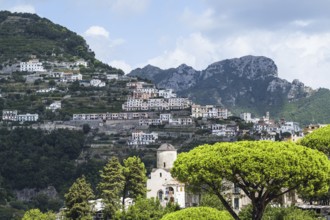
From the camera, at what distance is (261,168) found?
3584 centimetres

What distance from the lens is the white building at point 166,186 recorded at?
62.1 metres

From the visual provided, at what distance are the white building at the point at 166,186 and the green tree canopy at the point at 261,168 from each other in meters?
22.6

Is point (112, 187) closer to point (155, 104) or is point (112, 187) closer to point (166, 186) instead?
point (166, 186)

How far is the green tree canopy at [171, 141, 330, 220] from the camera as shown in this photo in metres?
35.9

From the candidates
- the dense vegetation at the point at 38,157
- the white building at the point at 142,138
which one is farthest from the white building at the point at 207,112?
the dense vegetation at the point at 38,157

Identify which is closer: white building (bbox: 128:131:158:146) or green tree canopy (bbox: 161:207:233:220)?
green tree canopy (bbox: 161:207:233:220)

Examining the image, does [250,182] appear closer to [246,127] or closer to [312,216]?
[312,216]

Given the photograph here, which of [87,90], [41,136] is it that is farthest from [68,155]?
[87,90]

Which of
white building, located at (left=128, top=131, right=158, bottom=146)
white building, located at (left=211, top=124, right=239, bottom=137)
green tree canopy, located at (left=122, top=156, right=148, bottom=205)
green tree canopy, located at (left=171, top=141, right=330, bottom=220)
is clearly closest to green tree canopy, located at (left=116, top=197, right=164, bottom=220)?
green tree canopy, located at (left=122, top=156, right=148, bottom=205)

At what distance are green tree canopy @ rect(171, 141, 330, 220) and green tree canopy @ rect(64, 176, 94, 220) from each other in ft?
73.8

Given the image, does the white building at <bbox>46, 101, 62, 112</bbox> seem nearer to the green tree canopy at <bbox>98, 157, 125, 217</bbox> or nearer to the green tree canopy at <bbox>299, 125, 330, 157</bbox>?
the green tree canopy at <bbox>98, 157, 125, 217</bbox>

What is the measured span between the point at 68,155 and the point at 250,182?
123667 millimetres

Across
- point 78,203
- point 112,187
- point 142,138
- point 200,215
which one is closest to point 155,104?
point 142,138

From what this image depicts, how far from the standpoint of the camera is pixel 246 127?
16788 cm
